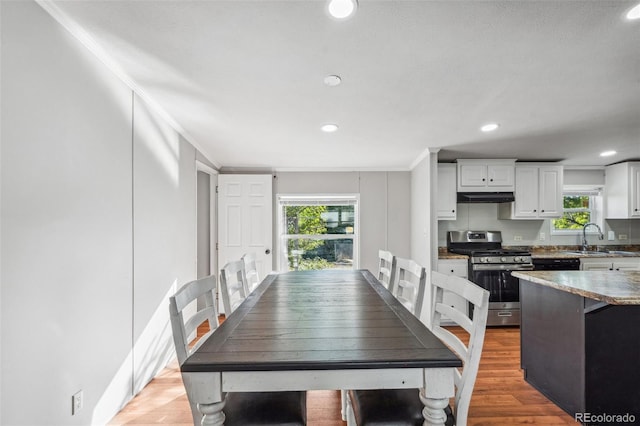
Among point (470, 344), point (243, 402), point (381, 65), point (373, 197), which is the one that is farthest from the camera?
point (373, 197)

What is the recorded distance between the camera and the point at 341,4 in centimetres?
125

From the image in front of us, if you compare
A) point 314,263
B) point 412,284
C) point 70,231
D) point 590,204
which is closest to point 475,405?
point 412,284

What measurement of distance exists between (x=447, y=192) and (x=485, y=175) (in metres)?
0.58

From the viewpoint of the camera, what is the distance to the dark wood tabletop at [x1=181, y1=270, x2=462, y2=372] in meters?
0.96

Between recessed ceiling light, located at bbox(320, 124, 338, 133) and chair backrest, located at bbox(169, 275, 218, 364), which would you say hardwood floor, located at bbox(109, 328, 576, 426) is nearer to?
chair backrest, located at bbox(169, 275, 218, 364)

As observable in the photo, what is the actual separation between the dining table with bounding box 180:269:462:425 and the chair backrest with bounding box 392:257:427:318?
453mm

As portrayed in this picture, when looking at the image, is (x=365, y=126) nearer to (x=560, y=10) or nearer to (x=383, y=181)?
(x=560, y=10)

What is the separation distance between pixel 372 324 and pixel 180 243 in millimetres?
2344

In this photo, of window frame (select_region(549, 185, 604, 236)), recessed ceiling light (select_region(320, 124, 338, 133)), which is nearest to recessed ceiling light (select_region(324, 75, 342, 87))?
recessed ceiling light (select_region(320, 124, 338, 133))

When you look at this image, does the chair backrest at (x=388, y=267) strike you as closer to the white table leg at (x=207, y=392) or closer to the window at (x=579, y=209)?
the white table leg at (x=207, y=392)

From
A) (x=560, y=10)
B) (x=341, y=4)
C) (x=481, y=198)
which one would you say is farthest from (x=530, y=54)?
(x=481, y=198)

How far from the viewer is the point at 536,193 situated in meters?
4.00

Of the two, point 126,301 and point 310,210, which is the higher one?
point 310,210

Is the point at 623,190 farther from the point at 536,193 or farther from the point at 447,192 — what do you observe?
the point at 447,192
